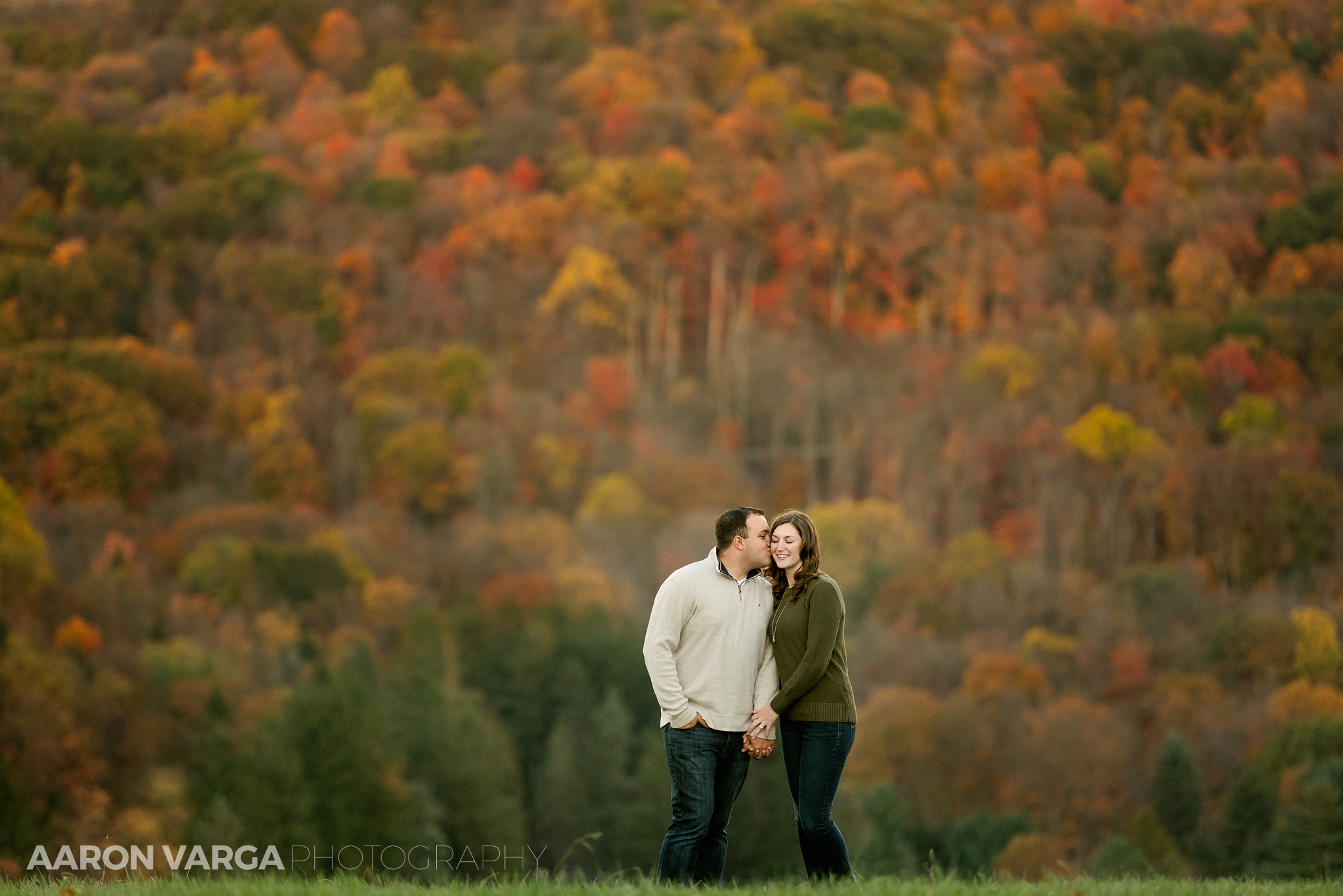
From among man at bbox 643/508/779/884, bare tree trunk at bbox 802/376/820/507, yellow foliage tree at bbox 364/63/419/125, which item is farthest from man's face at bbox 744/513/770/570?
yellow foliage tree at bbox 364/63/419/125

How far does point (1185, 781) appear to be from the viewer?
73.5m

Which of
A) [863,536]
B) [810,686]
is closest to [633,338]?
[863,536]

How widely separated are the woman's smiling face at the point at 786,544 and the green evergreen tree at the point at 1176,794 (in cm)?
7082

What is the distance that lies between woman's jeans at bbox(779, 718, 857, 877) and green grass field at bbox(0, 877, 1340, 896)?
0.30m

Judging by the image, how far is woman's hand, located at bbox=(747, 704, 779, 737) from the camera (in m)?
7.88

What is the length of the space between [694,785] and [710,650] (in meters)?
0.75

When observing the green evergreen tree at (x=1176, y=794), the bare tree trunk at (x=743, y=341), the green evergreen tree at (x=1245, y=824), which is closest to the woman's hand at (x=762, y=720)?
the green evergreen tree at (x=1245, y=824)

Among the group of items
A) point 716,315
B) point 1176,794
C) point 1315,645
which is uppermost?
point 716,315

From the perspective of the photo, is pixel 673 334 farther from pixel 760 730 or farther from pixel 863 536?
pixel 760 730

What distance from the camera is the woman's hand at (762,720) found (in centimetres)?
788

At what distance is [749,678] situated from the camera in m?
7.96

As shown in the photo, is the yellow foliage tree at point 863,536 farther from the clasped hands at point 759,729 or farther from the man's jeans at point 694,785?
the clasped hands at point 759,729

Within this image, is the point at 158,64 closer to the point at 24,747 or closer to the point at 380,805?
the point at 24,747

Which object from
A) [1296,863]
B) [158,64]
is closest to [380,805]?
[1296,863]
